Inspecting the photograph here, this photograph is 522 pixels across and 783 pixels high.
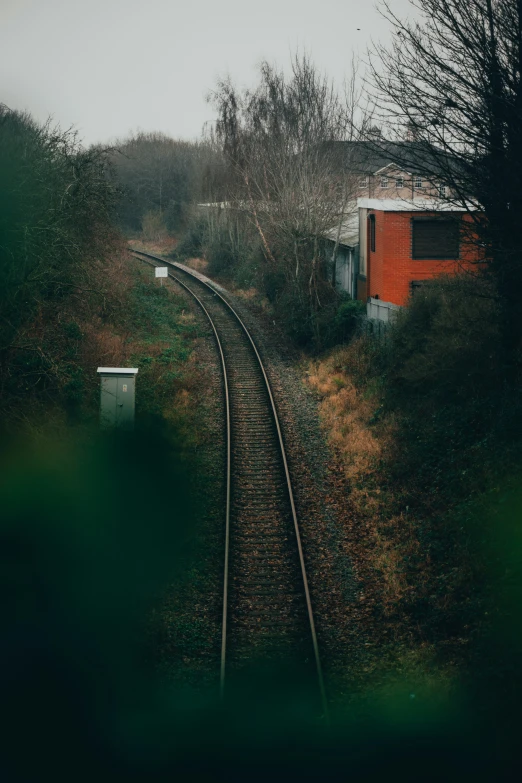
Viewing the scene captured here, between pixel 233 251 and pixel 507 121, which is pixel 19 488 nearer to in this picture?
pixel 507 121

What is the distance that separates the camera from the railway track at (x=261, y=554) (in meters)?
8.98

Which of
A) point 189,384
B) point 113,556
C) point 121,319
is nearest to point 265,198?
point 121,319

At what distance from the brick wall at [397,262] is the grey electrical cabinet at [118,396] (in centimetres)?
1086

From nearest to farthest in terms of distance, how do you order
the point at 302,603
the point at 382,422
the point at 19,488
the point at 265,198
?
1. the point at 302,603
2. the point at 19,488
3. the point at 382,422
4. the point at 265,198

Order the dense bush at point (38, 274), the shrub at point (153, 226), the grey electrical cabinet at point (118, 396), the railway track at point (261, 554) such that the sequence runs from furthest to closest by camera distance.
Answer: the shrub at point (153, 226) → the grey electrical cabinet at point (118, 396) → the dense bush at point (38, 274) → the railway track at point (261, 554)

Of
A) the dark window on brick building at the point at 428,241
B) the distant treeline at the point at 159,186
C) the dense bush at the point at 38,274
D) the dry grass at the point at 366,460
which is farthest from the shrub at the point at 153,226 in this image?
the dry grass at the point at 366,460

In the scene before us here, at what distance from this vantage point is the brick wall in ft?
75.5

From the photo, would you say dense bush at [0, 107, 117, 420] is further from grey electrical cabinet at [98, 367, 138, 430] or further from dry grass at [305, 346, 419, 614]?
dry grass at [305, 346, 419, 614]

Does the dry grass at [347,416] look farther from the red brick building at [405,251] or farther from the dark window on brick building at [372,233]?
the dark window on brick building at [372,233]

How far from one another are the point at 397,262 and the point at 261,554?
14371 millimetres

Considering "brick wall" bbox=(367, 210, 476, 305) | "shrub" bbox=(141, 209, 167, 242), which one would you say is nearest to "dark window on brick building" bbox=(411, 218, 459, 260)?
"brick wall" bbox=(367, 210, 476, 305)

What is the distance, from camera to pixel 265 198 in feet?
107

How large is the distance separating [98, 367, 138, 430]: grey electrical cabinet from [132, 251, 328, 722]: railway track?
90.8 inches

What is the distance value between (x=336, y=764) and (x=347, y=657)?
2000mm
